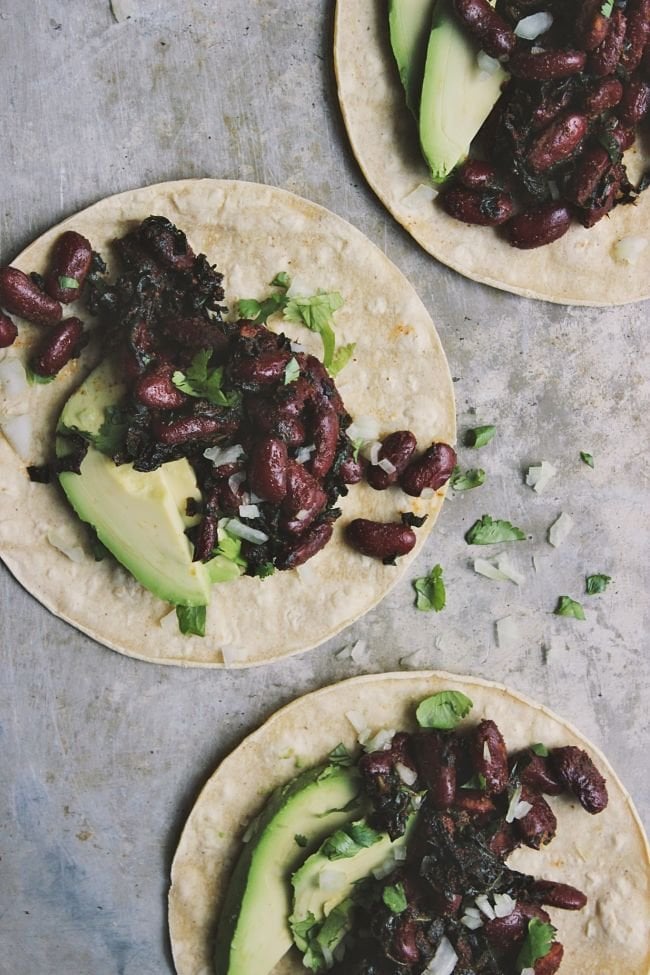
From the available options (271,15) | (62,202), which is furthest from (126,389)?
(271,15)

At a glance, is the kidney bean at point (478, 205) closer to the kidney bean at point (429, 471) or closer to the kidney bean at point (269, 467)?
the kidney bean at point (429, 471)

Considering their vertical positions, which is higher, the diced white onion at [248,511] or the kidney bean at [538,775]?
the diced white onion at [248,511]

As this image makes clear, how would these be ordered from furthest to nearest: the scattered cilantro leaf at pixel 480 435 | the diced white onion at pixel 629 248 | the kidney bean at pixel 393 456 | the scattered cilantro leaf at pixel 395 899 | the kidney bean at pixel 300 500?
the scattered cilantro leaf at pixel 480 435 → the diced white onion at pixel 629 248 → the kidney bean at pixel 393 456 → the scattered cilantro leaf at pixel 395 899 → the kidney bean at pixel 300 500

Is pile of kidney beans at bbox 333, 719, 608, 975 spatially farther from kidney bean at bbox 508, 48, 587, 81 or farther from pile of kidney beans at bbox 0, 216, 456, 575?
kidney bean at bbox 508, 48, 587, 81

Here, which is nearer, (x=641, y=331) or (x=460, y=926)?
(x=460, y=926)

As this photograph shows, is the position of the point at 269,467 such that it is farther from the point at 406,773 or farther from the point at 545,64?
the point at 545,64

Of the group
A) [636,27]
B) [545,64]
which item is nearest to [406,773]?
[545,64]

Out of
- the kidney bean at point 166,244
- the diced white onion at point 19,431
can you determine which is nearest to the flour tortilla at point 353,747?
the diced white onion at point 19,431

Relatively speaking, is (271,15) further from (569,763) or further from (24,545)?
(569,763)
